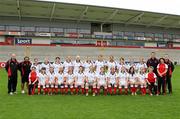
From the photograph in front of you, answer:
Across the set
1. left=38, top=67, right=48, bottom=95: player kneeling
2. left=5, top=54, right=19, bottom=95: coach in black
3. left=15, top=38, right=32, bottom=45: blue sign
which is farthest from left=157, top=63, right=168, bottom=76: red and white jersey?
left=15, top=38, right=32, bottom=45: blue sign

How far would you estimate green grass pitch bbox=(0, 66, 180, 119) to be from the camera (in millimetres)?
7590

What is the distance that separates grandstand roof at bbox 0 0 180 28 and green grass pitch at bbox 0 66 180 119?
3028cm

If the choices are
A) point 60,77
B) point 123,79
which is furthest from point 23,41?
point 123,79

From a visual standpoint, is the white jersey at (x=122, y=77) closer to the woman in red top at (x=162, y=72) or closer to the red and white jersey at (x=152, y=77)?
the red and white jersey at (x=152, y=77)

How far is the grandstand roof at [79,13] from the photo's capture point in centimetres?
3976

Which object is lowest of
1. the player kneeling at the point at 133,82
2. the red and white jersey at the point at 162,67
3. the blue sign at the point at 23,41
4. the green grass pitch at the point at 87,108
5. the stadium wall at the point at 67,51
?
the green grass pitch at the point at 87,108

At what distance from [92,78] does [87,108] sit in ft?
10.5

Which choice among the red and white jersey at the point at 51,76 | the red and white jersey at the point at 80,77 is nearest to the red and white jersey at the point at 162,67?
the red and white jersey at the point at 80,77

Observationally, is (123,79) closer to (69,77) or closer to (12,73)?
(69,77)

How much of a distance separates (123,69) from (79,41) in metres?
31.0

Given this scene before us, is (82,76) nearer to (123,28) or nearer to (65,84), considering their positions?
(65,84)

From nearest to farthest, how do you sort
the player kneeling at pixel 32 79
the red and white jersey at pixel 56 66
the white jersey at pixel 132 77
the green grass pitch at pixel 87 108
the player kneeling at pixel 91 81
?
the green grass pitch at pixel 87 108 < the player kneeling at pixel 91 81 < the player kneeling at pixel 32 79 < the white jersey at pixel 132 77 < the red and white jersey at pixel 56 66

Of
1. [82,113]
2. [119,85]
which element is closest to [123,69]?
[119,85]

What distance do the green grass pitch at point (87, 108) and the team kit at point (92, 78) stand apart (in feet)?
3.95
